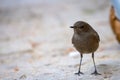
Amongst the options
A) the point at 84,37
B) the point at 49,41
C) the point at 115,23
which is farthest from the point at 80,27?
the point at 49,41

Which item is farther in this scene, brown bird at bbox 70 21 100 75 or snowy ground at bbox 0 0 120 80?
snowy ground at bbox 0 0 120 80

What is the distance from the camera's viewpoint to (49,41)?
967 cm

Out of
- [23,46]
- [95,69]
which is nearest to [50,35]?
[23,46]

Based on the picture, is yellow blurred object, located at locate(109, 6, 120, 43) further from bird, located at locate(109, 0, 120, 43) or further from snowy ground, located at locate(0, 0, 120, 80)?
snowy ground, located at locate(0, 0, 120, 80)

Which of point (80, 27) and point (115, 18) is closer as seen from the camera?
point (80, 27)

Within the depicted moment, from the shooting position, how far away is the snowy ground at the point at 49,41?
6.30 metres

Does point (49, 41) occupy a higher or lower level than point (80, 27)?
lower

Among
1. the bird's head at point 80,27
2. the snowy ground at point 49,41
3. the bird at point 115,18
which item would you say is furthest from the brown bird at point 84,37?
the bird at point 115,18

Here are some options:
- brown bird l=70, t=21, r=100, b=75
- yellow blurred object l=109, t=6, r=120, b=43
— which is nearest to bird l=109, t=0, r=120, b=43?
yellow blurred object l=109, t=6, r=120, b=43

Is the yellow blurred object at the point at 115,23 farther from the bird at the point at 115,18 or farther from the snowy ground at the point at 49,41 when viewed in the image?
the snowy ground at the point at 49,41

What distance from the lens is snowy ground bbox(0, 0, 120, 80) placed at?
630 centimetres

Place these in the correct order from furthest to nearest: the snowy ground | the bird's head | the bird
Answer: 1. the bird
2. the snowy ground
3. the bird's head

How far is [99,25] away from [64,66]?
409 cm

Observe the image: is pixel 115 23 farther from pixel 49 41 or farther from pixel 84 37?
pixel 49 41
